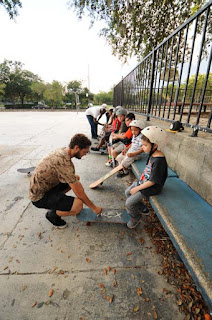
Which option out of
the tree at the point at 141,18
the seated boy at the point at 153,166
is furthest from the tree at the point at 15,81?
the seated boy at the point at 153,166

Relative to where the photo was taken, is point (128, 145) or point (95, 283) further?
point (128, 145)

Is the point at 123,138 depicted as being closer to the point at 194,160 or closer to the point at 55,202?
the point at 194,160

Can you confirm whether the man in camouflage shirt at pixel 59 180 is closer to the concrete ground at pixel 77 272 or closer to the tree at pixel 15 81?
the concrete ground at pixel 77 272

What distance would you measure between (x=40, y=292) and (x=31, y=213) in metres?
1.50

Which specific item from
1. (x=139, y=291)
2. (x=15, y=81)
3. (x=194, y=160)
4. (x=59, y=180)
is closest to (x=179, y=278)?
(x=139, y=291)

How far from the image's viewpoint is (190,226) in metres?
1.76

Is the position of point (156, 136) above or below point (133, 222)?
above

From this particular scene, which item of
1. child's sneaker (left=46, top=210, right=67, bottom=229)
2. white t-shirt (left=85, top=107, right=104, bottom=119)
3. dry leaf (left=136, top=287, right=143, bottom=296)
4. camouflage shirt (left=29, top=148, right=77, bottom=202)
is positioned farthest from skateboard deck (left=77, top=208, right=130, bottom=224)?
white t-shirt (left=85, top=107, right=104, bottom=119)

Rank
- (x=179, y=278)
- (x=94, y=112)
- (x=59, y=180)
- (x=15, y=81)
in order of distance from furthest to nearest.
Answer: (x=15, y=81) → (x=94, y=112) → (x=59, y=180) → (x=179, y=278)

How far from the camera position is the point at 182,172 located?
2.90 m

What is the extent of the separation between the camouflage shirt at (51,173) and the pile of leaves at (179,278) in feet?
5.16

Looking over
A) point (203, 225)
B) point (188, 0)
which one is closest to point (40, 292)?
point (203, 225)

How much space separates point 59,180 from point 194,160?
2145mm

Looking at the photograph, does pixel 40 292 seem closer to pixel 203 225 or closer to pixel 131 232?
pixel 131 232
